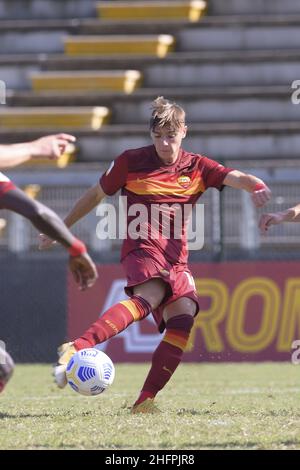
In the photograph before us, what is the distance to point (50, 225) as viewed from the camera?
5.05m

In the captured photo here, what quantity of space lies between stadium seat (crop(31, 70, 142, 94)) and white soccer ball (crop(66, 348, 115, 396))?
47.1ft

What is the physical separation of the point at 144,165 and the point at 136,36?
15174mm

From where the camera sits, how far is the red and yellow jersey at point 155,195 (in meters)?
7.08

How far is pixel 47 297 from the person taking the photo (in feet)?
44.2

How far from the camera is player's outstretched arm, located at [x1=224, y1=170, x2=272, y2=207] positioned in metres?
6.75

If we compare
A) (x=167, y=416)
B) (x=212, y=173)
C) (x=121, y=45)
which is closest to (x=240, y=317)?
(x=212, y=173)

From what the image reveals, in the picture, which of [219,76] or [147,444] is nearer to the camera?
[147,444]

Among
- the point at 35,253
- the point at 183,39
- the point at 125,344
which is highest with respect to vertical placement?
the point at 183,39

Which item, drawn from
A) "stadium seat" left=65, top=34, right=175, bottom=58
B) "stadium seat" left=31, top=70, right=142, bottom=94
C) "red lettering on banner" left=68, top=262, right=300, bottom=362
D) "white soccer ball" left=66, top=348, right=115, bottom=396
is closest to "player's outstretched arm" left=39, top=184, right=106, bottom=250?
"white soccer ball" left=66, top=348, right=115, bottom=396

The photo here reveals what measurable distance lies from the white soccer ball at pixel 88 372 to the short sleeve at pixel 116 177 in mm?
1223

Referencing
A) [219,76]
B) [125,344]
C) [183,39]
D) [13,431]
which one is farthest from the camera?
[183,39]

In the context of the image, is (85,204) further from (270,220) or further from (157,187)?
(270,220)
